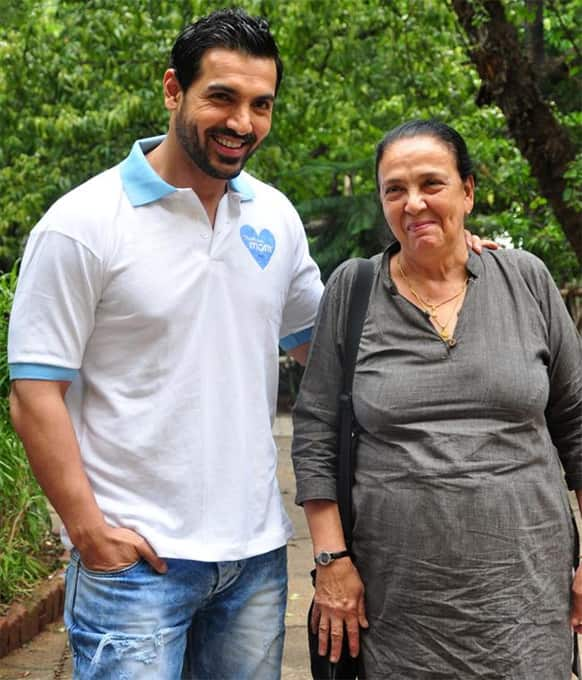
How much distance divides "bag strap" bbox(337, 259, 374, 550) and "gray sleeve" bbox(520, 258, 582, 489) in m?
0.42

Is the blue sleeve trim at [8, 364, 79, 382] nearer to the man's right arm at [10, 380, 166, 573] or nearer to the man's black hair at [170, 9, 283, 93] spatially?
the man's right arm at [10, 380, 166, 573]

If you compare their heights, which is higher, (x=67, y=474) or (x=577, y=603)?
(x=67, y=474)

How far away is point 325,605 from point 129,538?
1.75ft

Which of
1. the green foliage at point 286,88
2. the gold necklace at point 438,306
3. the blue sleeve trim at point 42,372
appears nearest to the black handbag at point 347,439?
the gold necklace at point 438,306

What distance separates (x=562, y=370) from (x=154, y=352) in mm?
984

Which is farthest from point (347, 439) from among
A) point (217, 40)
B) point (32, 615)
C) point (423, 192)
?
point (32, 615)

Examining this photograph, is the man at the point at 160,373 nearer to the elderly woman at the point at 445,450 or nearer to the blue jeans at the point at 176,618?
the blue jeans at the point at 176,618

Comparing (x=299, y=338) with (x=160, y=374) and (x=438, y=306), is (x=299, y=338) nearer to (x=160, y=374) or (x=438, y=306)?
(x=438, y=306)

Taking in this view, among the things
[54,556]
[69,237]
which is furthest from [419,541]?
[54,556]

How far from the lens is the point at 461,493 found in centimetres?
269

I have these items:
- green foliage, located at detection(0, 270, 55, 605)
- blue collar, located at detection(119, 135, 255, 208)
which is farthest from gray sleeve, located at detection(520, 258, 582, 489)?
green foliage, located at detection(0, 270, 55, 605)

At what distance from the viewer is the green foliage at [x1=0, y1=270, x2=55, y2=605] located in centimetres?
A: 564

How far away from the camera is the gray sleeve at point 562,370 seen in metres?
2.87

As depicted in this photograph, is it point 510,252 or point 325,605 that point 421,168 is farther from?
point 325,605
